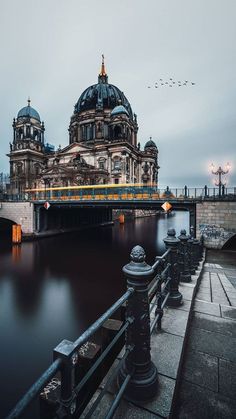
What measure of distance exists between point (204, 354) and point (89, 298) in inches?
327

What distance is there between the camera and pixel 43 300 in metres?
10.9

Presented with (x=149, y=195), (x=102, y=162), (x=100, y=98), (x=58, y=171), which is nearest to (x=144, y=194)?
(x=149, y=195)

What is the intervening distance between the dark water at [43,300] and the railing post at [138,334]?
443 centimetres

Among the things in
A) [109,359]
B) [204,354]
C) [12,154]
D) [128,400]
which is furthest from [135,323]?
[12,154]

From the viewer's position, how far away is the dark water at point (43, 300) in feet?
20.9

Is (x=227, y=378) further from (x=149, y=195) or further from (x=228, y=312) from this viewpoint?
(x=149, y=195)

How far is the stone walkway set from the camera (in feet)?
8.45

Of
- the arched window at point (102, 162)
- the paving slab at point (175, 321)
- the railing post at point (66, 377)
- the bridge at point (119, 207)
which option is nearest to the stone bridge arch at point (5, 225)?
the bridge at point (119, 207)

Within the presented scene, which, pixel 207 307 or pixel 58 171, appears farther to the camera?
pixel 58 171

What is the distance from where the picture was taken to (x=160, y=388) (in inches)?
104

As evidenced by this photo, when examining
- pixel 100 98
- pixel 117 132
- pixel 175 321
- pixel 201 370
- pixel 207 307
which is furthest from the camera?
pixel 100 98

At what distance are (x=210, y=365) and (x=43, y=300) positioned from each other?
965 centimetres

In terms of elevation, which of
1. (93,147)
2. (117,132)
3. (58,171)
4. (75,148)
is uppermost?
(117,132)

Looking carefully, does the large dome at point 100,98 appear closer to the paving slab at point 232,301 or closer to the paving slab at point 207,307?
the paving slab at point 232,301
